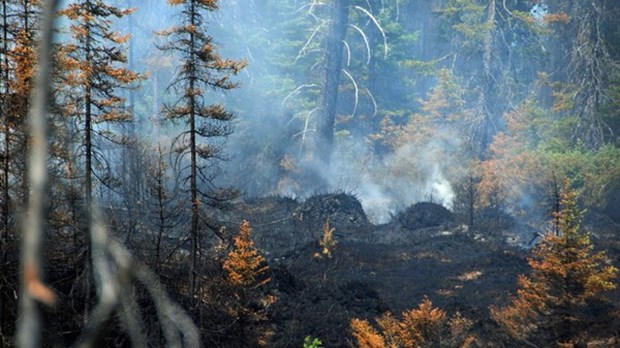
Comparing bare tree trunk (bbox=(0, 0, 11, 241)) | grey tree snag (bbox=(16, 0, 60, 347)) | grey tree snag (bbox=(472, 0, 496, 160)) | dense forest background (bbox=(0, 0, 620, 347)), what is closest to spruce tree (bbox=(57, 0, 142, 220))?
dense forest background (bbox=(0, 0, 620, 347))

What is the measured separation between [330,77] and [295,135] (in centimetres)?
411

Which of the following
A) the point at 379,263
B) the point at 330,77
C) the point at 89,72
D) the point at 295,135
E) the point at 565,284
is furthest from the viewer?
the point at 295,135

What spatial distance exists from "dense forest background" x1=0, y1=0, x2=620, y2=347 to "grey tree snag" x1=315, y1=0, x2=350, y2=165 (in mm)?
95

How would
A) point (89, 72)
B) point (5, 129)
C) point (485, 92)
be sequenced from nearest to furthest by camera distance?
point (5, 129), point (89, 72), point (485, 92)

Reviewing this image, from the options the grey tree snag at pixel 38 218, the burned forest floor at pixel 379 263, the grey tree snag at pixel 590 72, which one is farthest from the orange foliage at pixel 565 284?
the grey tree snag at pixel 590 72

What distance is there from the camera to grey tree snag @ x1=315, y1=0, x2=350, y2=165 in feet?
116

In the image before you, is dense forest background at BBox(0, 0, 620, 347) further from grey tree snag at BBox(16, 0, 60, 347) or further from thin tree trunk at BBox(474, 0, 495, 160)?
grey tree snag at BBox(16, 0, 60, 347)

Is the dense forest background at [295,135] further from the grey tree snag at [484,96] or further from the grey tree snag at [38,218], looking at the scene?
the grey tree snag at [38,218]

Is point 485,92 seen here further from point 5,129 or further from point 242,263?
point 5,129

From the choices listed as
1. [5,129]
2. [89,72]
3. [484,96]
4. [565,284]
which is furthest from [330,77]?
[5,129]

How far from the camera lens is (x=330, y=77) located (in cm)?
3578

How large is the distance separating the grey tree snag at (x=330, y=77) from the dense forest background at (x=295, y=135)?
3.7 inches

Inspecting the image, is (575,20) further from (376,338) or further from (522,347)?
(376,338)

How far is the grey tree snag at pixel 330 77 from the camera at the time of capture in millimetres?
35250
